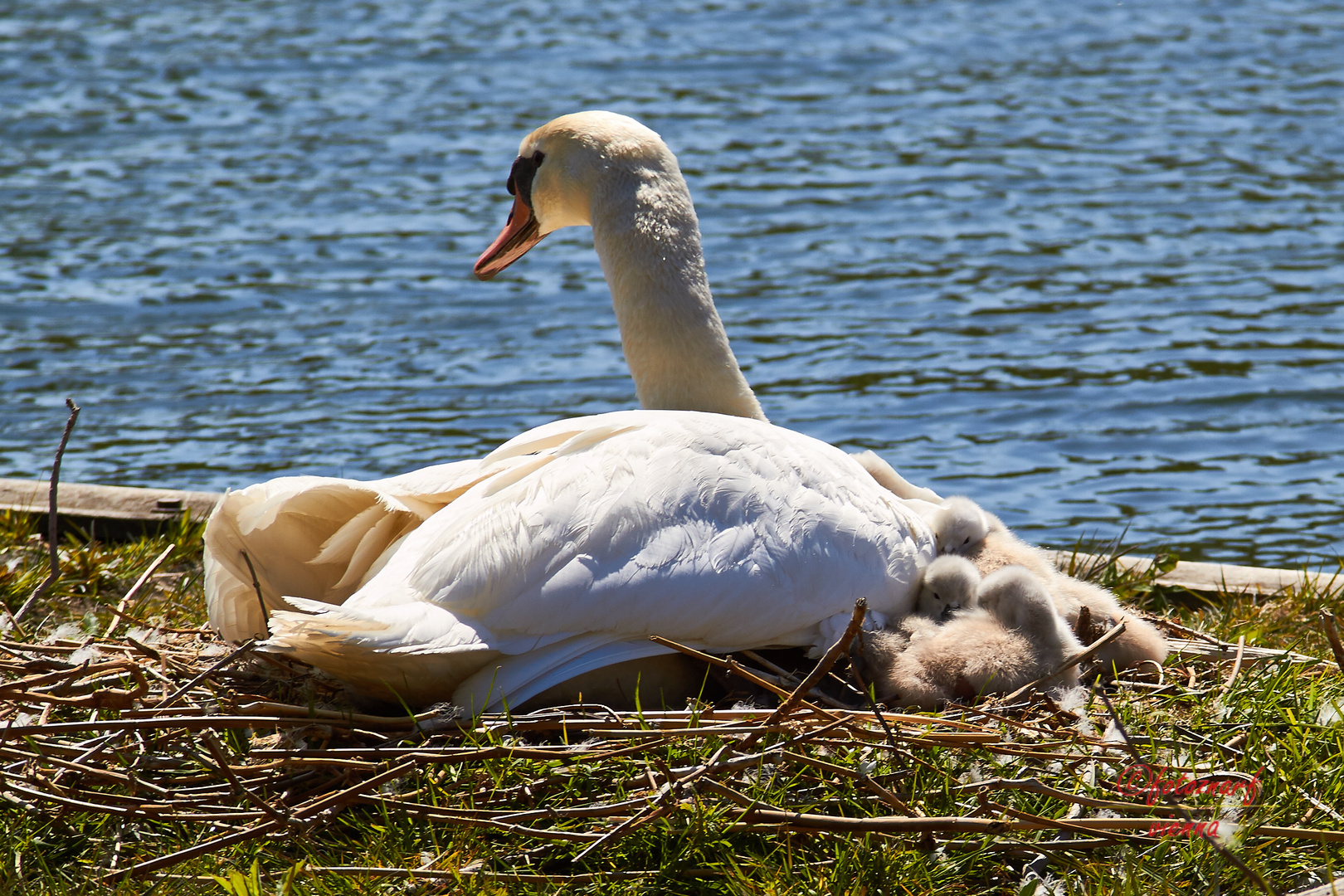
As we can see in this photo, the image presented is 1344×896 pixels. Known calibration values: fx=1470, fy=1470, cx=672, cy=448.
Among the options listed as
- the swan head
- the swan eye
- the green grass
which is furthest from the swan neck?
the green grass

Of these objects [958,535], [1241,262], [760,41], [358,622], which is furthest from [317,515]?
[760,41]

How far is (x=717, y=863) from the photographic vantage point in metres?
3.37

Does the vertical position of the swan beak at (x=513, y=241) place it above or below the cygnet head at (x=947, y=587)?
above

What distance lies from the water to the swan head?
2.82 m

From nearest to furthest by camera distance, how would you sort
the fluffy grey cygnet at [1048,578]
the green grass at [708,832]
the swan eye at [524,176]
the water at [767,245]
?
the green grass at [708,832], the fluffy grey cygnet at [1048,578], the swan eye at [524,176], the water at [767,245]

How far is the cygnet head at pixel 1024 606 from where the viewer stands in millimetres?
3955

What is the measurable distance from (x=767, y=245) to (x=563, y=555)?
8.19 m

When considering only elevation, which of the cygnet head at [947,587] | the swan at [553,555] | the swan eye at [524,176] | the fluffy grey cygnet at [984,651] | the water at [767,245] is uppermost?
the swan eye at [524,176]

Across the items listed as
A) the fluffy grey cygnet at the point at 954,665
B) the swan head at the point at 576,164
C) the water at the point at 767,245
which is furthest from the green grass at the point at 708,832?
the water at the point at 767,245

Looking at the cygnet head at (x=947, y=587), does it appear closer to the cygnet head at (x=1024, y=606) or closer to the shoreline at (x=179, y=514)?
the cygnet head at (x=1024, y=606)

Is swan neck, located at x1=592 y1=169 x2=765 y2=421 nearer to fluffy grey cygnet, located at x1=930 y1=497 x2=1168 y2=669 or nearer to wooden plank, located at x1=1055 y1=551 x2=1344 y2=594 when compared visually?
fluffy grey cygnet, located at x1=930 y1=497 x2=1168 y2=669

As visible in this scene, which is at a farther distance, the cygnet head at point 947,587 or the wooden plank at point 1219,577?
the wooden plank at point 1219,577

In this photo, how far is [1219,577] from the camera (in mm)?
5605

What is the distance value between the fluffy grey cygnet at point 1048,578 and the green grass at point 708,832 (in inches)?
15.3
